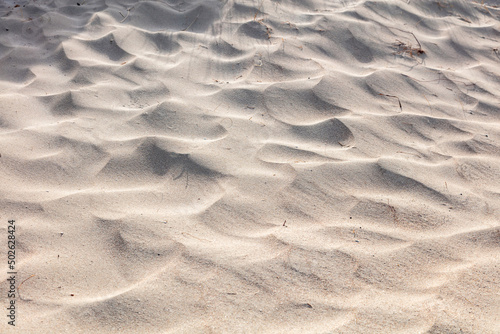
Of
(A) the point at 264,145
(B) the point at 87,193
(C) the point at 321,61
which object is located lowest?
(B) the point at 87,193

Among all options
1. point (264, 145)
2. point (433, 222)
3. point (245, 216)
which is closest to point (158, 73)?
point (264, 145)

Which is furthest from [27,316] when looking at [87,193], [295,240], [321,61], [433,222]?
[321,61]

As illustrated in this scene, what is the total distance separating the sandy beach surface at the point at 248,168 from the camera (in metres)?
1.34

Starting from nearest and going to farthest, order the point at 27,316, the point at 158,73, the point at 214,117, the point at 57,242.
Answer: the point at 27,316
the point at 57,242
the point at 214,117
the point at 158,73

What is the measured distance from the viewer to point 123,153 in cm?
188

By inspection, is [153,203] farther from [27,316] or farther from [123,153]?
[27,316]

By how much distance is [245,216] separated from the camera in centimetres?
164

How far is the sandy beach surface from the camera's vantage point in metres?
1.34

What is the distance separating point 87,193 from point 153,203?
29 cm

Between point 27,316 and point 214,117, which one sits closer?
point 27,316

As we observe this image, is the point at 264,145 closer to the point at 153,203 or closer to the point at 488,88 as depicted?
the point at 153,203

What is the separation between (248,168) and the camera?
1.84m

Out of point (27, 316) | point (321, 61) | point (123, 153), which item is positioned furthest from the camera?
point (321, 61)

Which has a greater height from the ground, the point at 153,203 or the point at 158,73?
the point at 158,73
